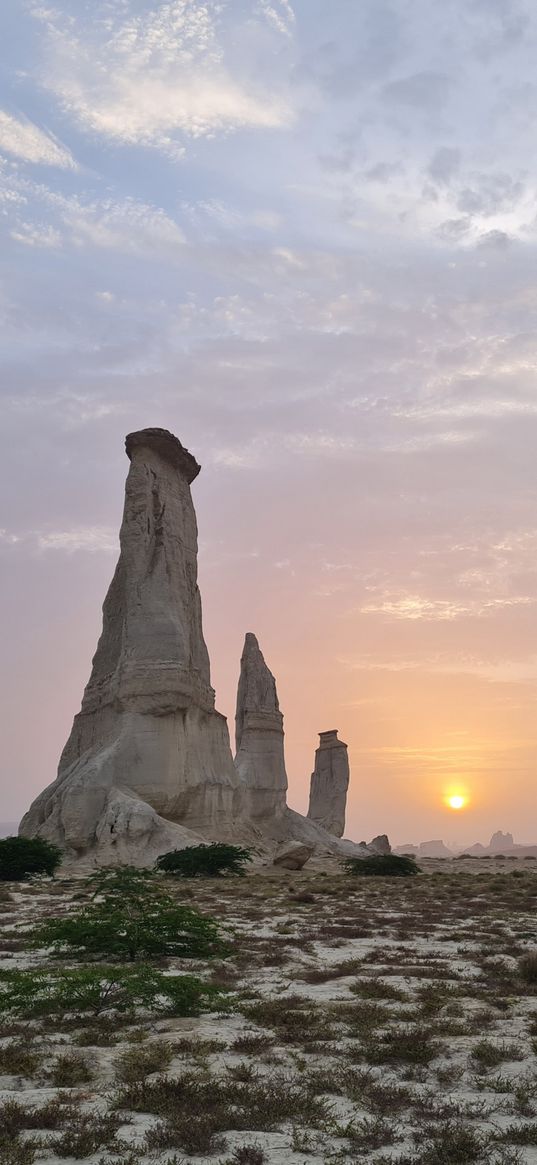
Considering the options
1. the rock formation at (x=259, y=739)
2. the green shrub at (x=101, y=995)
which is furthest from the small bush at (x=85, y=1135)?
the rock formation at (x=259, y=739)

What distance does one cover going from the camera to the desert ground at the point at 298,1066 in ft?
16.5

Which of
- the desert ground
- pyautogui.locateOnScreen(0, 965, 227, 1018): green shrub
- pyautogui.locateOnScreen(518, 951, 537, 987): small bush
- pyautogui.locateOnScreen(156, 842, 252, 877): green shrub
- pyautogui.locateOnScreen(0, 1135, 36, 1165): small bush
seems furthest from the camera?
pyautogui.locateOnScreen(156, 842, 252, 877): green shrub

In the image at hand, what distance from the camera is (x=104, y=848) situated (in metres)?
32.1

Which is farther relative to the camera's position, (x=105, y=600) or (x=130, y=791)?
(x=105, y=600)

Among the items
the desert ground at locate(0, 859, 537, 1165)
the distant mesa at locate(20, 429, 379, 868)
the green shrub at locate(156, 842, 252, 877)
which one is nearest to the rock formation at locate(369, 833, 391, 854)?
the distant mesa at locate(20, 429, 379, 868)

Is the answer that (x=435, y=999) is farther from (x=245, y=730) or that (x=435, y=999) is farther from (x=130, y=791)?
(x=245, y=730)

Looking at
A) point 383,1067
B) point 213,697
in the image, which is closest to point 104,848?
point 213,697

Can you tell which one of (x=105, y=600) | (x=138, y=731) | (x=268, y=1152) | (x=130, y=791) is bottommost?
(x=268, y=1152)

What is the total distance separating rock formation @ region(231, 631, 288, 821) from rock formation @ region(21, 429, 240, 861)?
12527 mm

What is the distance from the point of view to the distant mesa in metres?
33.7

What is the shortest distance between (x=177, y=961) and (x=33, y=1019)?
10.5ft

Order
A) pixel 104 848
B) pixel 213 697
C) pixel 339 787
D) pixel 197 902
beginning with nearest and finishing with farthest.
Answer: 1. pixel 197 902
2. pixel 104 848
3. pixel 213 697
4. pixel 339 787

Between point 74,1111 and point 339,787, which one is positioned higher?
point 339,787

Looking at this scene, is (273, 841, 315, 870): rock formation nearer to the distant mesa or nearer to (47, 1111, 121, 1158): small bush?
the distant mesa
